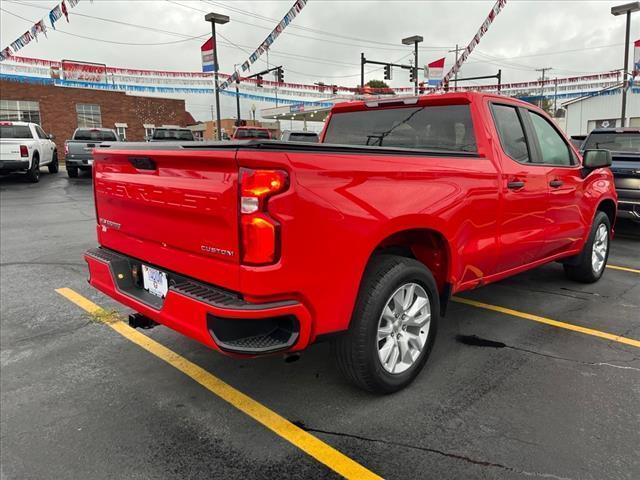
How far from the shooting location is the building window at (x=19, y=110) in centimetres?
3438

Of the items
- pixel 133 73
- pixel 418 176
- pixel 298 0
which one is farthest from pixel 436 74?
pixel 418 176

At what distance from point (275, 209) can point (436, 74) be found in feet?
67.4

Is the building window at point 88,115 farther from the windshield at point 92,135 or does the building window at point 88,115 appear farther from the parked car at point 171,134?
the parked car at point 171,134

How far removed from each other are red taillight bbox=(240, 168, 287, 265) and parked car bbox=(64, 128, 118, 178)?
57.4ft

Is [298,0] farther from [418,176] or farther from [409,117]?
[418,176]

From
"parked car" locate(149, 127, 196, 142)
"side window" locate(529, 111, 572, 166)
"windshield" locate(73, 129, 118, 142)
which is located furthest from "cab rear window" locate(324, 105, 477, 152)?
"windshield" locate(73, 129, 118, 142)

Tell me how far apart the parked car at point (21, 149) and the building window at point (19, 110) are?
20.5 m

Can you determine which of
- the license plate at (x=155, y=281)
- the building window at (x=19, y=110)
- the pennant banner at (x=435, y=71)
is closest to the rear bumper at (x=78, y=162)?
the pennant banner at (x=435, y=71)

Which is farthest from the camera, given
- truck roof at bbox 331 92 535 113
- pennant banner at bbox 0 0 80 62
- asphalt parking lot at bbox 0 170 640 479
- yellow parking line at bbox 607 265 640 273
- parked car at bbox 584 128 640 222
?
pennant banner at bbox 0 0 80 62

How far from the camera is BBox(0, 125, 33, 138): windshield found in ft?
52.4

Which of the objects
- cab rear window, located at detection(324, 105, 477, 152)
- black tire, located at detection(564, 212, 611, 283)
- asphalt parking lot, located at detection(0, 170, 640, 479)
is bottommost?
asphalt parking lot, located at detection(0, 170, 640, 479)

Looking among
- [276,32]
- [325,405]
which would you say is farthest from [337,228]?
[276,32]

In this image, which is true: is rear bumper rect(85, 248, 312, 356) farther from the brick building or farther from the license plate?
the brick building

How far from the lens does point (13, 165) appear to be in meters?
15.8
